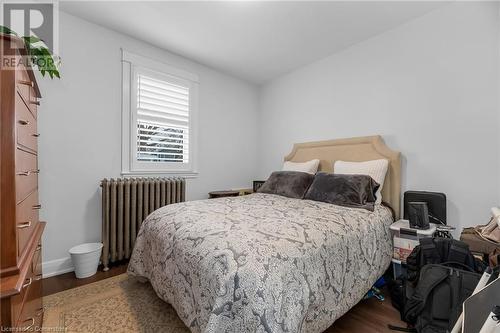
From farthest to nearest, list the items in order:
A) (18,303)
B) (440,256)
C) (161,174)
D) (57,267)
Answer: (161,174) → (57,267) → (440,256) → (18,303)

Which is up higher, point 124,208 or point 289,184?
point 289,184

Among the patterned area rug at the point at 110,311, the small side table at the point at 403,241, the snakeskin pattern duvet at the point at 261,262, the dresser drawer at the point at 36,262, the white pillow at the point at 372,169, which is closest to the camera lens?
the snakeskin pattern duvet at the point at 261,262

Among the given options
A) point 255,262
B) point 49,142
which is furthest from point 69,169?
point 255,262

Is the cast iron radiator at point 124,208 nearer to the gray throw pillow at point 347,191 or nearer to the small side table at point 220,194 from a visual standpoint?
the small side table at point 220,194

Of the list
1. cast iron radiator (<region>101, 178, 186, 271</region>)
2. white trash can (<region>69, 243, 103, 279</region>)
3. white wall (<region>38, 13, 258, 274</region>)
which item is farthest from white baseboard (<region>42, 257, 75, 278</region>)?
cast iron radiator (<region>101, 178, 186, 271</region>)

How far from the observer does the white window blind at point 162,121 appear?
2809 mm

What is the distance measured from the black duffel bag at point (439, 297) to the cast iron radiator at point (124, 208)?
2557mm

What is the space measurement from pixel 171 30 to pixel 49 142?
68.2 inches

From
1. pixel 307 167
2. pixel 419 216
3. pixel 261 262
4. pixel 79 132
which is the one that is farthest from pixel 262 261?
pixel 79 132

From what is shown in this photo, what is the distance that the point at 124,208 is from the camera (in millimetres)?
2477

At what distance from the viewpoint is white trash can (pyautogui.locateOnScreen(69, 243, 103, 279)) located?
2117mm

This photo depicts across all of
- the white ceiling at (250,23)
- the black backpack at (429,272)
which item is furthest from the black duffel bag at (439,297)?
the white ceiling at (250,23)

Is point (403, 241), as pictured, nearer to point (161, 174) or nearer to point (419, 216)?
point (419, 216)

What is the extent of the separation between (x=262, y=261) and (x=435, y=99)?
2.39 meters
